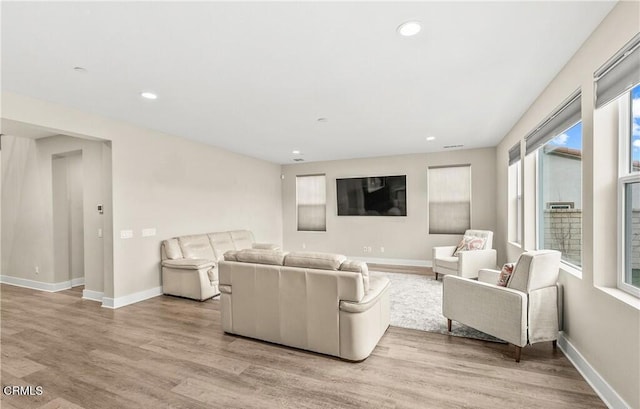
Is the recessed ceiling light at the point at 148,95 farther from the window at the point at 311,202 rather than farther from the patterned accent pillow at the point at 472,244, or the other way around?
the patterned accent pillow at the point at 472,244

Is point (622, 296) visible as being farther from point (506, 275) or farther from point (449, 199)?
point (449, 199)

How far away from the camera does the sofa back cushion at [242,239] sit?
587 centimetres

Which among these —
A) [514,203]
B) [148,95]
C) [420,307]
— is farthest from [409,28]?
[514,203]

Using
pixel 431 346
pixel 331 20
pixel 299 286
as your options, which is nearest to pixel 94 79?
pixel 331 20

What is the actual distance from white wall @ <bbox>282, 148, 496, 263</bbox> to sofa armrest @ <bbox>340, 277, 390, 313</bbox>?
4003 millimetres

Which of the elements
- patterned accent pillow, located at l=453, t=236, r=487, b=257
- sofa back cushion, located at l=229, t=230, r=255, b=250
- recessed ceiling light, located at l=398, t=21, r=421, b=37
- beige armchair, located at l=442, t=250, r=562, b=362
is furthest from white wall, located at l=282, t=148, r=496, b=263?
recessed ceiling light, located at l=398, t=21, r=421, b=37

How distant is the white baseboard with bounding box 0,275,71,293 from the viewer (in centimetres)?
486

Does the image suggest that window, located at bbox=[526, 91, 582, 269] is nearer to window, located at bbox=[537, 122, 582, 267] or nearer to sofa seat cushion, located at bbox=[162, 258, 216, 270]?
window, located at bbox=[537, 122, 582, 267]

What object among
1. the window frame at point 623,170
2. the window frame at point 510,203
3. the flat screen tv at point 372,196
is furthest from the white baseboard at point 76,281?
the window frame at point 510,203

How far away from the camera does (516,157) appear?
14.7ft

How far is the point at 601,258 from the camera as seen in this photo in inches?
83.4

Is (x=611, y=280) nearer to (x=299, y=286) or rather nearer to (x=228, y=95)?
(x=299, y=286)

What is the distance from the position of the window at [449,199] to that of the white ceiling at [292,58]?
7.84 ft

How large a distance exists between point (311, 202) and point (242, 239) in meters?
2.44
